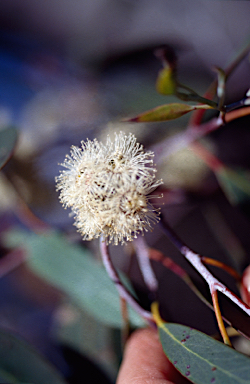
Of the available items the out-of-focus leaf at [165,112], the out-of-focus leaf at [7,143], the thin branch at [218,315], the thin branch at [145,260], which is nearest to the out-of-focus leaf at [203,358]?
the thin branch at [218,315]

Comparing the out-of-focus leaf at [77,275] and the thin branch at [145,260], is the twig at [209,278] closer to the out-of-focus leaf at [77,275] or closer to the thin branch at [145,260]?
the thin branch at [145,260]

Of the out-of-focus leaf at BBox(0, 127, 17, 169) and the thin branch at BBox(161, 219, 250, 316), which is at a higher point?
the out-of-focus leaf at BBox(0, 127, 17, 169)

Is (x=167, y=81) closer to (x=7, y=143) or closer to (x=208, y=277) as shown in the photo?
(x=208, y=277)

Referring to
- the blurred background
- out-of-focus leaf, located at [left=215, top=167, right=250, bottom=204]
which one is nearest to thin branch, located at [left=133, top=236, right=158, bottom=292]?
the blurred background

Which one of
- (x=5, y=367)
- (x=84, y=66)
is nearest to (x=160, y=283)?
(x=5, y=367)

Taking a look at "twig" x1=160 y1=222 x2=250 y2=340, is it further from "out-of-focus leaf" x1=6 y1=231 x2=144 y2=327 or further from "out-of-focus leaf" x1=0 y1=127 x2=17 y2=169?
"out-of-focus leaf" x1=0 y1=127 x2=17 y2=169

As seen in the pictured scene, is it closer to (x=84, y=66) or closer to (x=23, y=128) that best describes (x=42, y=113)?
(x=23, y=128)

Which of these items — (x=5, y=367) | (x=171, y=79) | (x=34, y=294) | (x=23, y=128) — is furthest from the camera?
(x=34, y=294)

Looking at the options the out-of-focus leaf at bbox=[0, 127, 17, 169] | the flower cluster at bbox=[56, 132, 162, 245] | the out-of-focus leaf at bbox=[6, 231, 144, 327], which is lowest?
the out-of-focus leaf at bbox=[6, 231, 144, 327]
